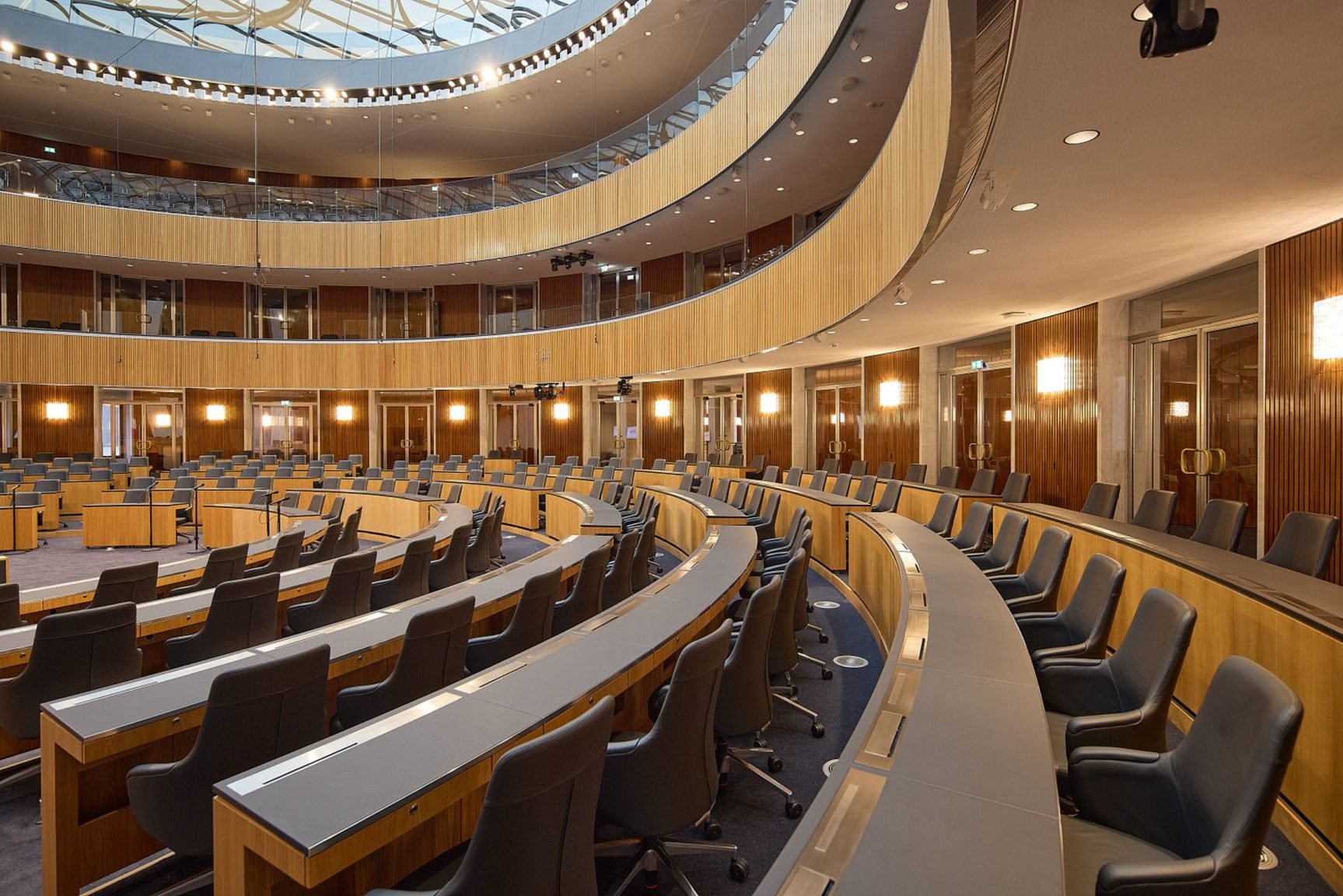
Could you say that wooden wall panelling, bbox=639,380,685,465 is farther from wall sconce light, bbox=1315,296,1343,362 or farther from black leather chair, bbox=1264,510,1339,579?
black leather chair, bbox=1264,510,1339,579

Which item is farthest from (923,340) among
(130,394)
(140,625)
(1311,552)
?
(130,394)

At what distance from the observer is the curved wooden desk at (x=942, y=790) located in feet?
4.48

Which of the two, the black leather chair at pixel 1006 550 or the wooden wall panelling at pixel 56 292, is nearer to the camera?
the black leather chair at pixel 1006 550

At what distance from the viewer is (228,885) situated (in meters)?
1.72

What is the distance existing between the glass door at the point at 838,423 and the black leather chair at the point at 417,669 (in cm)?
1141

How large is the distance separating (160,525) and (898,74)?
1340 centimetres

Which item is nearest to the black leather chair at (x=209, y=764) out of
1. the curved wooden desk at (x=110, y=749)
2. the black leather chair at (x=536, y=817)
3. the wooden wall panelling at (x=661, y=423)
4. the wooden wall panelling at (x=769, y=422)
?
the curved wooden desk at (x=110, y=749)

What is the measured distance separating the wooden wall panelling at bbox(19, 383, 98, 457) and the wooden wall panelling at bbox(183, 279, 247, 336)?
3595 mm

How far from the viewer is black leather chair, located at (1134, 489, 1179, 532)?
5.42 m

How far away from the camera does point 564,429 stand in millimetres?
19875

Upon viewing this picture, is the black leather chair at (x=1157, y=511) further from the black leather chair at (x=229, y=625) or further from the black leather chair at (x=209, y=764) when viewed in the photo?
the black leather chair at (x=229, y=625)

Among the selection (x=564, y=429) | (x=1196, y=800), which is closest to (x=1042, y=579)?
(x=1196, y=800)

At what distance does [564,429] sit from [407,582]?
1460 centimetres

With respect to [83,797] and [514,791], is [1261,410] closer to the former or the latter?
[514,791]
